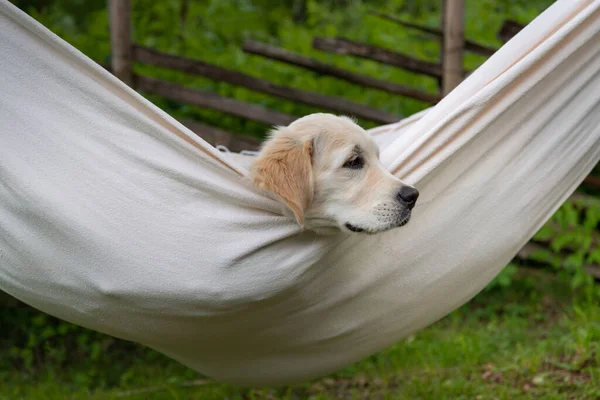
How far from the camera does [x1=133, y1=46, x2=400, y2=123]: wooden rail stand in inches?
190

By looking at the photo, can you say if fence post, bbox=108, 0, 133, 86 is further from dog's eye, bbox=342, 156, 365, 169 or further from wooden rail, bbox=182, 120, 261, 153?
dog's eye, bbox=342, 156, 365, 169

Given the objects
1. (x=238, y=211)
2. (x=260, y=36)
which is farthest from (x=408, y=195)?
(x=260, y=36)

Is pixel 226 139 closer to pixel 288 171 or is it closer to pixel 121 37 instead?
pixel 121 37

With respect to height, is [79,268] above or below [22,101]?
below

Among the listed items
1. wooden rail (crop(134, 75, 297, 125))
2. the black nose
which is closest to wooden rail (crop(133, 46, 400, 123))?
wooden rail (crop(134, 75, 297, 125))

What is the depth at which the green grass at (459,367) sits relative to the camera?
11.0 ft

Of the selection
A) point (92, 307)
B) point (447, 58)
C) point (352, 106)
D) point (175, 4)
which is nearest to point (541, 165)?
point (92, 307)

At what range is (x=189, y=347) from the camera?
240 cm

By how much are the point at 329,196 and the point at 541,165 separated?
0.74 m

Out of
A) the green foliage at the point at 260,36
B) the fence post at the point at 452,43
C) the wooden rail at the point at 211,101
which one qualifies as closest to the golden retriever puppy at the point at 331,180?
the fence post at the point at 452,43

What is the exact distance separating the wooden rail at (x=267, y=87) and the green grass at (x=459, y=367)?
1.30 metres

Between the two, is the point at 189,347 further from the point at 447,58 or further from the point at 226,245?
the point at 447,58

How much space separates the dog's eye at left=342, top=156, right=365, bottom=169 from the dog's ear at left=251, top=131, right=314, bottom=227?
Answer: 0.37 feet

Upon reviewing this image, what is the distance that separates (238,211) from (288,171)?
0.17 m
